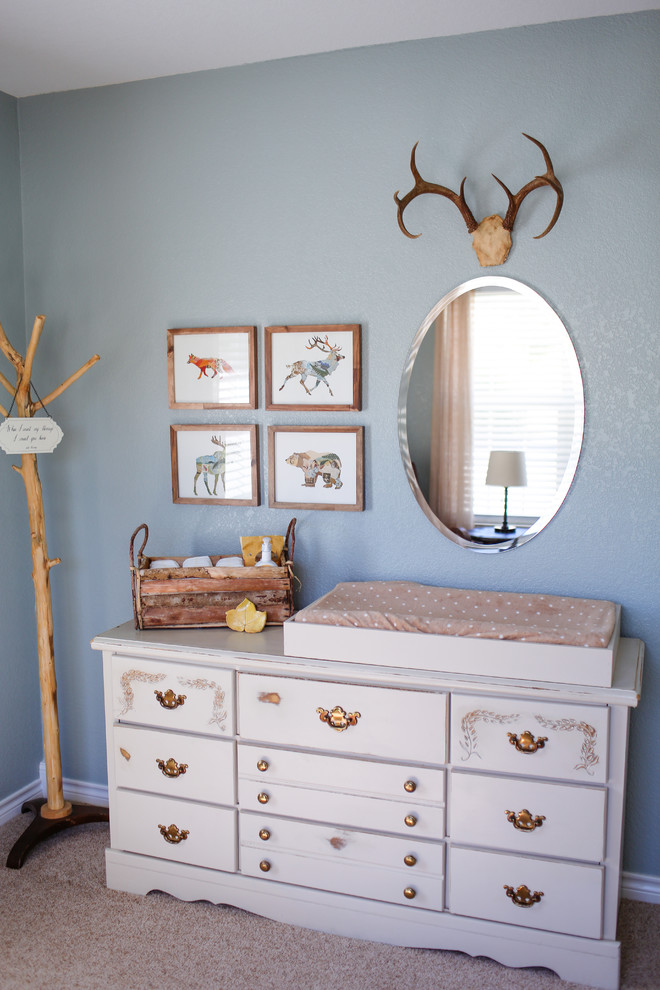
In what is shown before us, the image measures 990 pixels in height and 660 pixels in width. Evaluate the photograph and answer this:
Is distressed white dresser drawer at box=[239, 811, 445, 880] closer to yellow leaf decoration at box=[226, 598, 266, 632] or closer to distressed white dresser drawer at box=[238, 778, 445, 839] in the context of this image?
distressed white dresser drawer at box=[238, 778, 445, 839]

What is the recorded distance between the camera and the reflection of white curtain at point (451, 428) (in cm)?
238

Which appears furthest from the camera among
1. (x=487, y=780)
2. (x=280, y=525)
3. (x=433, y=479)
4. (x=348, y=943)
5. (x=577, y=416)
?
(x=280, y=525)

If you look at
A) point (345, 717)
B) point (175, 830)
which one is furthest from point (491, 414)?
point (175, 830)

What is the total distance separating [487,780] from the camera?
197cm

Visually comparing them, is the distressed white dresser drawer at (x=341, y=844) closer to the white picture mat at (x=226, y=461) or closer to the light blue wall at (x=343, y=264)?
the light blue wall at (x=343, y=264)

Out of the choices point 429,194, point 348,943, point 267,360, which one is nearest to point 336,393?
point 267,360

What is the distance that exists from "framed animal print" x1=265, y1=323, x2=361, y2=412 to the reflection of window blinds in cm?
38

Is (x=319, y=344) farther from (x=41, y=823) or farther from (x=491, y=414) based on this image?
(x=41, y=823)

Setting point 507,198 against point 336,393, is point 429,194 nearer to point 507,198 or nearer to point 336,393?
point 507,198

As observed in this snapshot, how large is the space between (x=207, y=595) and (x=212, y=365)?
2.52ft

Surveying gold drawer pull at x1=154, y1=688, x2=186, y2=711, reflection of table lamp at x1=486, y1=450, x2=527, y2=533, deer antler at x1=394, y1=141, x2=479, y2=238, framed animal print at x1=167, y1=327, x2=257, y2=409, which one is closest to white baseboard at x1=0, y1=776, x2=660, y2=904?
gold drawer pull at x1=154, y1=688, x2=186, y2=711

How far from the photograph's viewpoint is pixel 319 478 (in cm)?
253

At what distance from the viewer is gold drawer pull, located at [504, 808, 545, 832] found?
194 cm

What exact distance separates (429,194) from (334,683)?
1.44m
